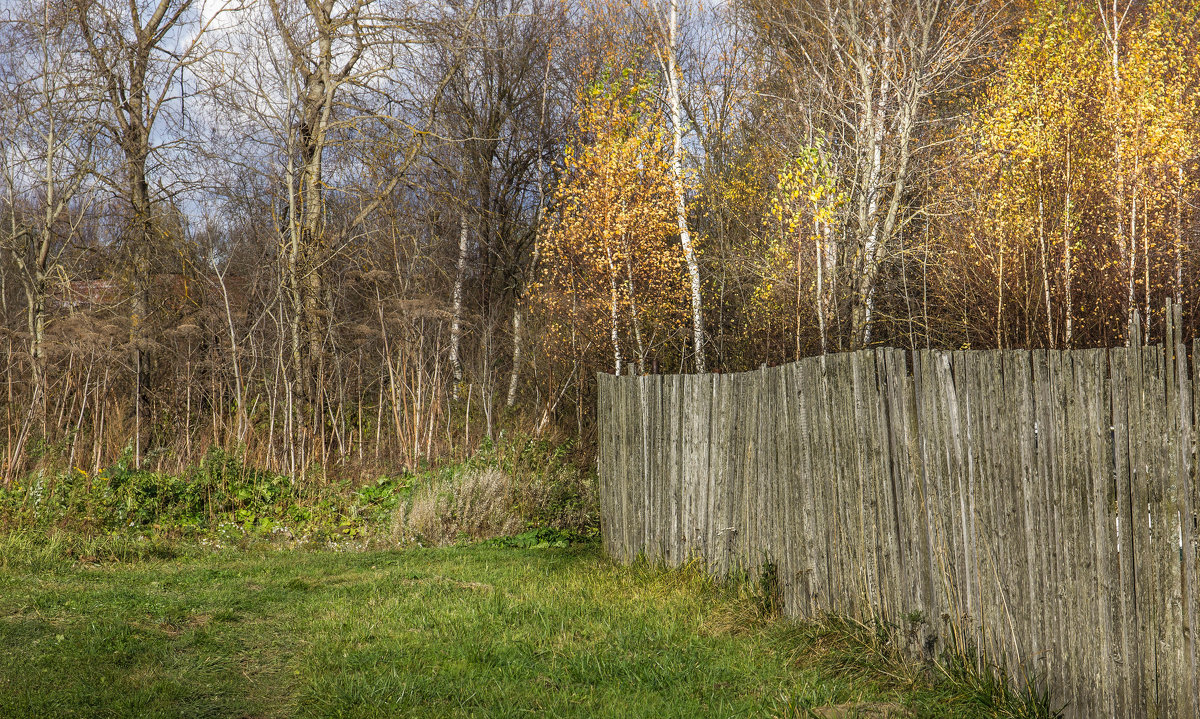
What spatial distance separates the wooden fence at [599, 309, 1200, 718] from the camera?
2.91 metres

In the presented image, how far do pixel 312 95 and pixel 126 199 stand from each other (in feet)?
11.8

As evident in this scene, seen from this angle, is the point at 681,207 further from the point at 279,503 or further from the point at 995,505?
the point at 995,505

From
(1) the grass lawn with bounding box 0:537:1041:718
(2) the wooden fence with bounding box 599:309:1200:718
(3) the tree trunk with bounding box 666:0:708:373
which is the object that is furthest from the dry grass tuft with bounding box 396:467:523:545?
(3) the tree trunk with bounding box 666:0:708:373

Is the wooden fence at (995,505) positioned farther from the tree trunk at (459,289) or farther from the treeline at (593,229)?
the tree trunk at (459,289)

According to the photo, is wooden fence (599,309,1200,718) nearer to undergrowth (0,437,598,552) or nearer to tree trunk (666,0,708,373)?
undergrowth (0,437,598,552)

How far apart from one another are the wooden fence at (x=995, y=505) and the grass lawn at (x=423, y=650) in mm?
335

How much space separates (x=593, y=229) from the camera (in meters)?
15.1

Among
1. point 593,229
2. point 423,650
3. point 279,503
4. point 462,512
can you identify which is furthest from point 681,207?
point 423,650

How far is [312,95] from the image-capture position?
13.5 m

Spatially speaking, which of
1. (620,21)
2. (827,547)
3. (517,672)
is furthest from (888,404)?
(620,21)

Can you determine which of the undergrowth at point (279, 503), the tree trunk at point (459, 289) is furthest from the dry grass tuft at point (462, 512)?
the tree trunk at point (459, 289)

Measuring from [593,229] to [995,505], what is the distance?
12.0 meters

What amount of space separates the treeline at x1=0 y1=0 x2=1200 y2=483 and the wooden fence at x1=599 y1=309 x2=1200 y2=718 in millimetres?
5668

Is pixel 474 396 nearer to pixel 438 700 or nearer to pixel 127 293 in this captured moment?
pixel 127 293
